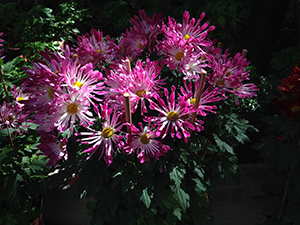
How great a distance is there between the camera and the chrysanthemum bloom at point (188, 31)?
123 centimetres

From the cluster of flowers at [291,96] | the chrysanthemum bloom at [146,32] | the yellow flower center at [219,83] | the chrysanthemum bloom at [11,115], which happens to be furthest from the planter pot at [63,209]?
the cluster of flowers at [291,96]

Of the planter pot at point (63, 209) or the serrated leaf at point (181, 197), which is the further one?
the planter pot at point (63, 209)

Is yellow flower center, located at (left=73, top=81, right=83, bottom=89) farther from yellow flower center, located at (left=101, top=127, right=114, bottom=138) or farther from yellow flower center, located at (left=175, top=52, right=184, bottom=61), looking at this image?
yellow flower center, located at (left=175, top=52, right=184, bottom=61)

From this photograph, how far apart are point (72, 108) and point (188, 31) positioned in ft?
2.18

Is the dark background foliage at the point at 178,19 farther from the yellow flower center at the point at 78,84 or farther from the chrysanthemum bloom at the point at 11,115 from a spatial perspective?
the yellow flower center at the point at 78,84

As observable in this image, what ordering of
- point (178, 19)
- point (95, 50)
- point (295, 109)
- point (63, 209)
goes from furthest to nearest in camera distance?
point (178, 19) → point (63, 209) → point (295, 109) → point (95, 50)

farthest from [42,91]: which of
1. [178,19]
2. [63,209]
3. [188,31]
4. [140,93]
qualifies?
[178,19]

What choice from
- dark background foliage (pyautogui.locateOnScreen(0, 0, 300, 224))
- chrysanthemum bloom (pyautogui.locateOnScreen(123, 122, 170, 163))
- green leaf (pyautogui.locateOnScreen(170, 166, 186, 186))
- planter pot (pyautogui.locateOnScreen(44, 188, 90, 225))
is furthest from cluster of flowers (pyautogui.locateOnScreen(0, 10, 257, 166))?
planter pot (pyautogui.locateOnScreen(44, 188, 90, 225))

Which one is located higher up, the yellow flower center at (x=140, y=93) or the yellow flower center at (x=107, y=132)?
the yellow flower center at (x=140, y=93)

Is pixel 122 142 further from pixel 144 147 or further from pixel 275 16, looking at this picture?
pixel 275 16

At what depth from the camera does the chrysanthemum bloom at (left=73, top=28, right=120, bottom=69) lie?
1308 millimetres

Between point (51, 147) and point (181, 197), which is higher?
point (51, 147)

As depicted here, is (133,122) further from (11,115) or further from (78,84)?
(11,115)

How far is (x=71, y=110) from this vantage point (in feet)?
3.36
